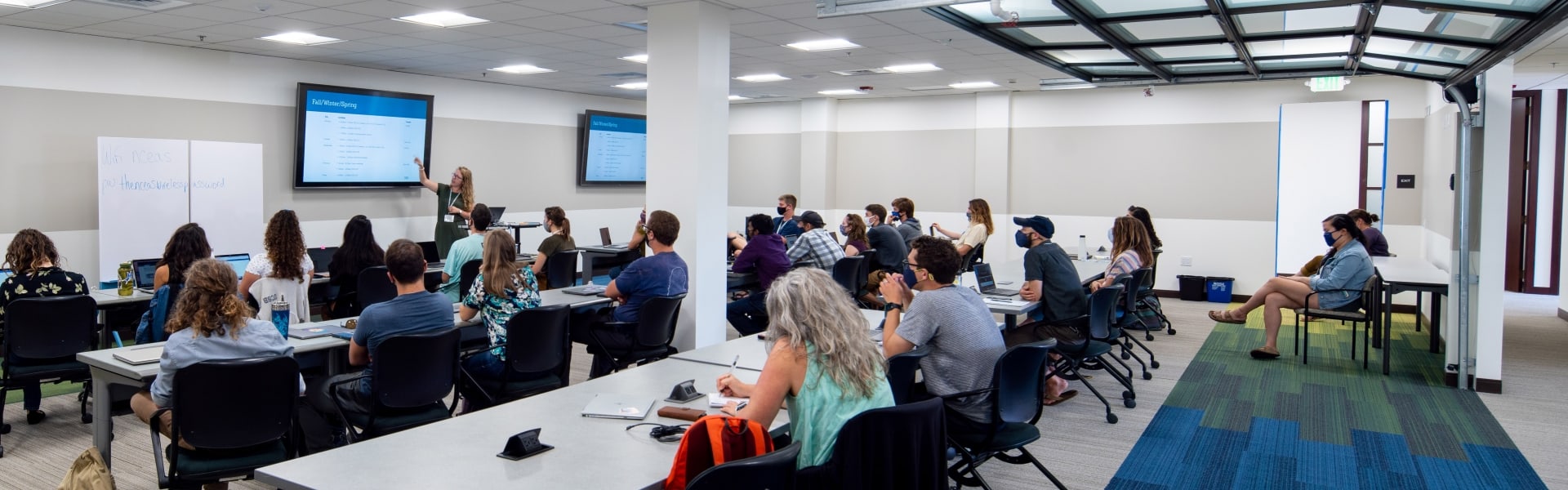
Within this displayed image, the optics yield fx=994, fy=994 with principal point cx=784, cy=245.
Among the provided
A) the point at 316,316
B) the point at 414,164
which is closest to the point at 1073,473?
the point at 316,316

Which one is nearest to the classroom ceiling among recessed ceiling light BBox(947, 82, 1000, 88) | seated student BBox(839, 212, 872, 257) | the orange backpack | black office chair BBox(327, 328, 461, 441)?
recessed ceiling light BBox(947, 82, 1000, 88)

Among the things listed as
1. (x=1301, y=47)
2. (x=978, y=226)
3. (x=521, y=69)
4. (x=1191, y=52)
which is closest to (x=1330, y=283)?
(x=1301, y=47)

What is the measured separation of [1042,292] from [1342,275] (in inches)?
112

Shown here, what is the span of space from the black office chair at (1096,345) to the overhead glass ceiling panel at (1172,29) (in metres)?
1.64

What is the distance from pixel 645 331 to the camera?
555 cm

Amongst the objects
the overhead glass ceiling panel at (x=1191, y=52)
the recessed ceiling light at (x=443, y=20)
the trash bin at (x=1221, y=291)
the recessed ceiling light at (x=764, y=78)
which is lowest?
the trash bin at (x=1221, y=291)

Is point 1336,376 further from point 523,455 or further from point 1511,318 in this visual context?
point 523,455

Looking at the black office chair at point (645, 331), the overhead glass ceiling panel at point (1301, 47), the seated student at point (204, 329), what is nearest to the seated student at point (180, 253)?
the seated student at point (204, 329)

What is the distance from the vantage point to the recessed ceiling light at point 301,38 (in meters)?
7.96

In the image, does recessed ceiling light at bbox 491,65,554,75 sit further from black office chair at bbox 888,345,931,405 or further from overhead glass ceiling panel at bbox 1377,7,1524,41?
overhead glass ceiling panel at bbox 1377,7,1524,41

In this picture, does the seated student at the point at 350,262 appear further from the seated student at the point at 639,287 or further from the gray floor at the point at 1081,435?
the seated student at the point at 639,287

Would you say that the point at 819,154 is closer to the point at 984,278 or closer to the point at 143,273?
the point at 984,278

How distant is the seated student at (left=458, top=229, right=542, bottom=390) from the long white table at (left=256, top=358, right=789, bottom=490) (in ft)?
4.67

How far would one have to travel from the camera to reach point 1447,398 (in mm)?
6398
